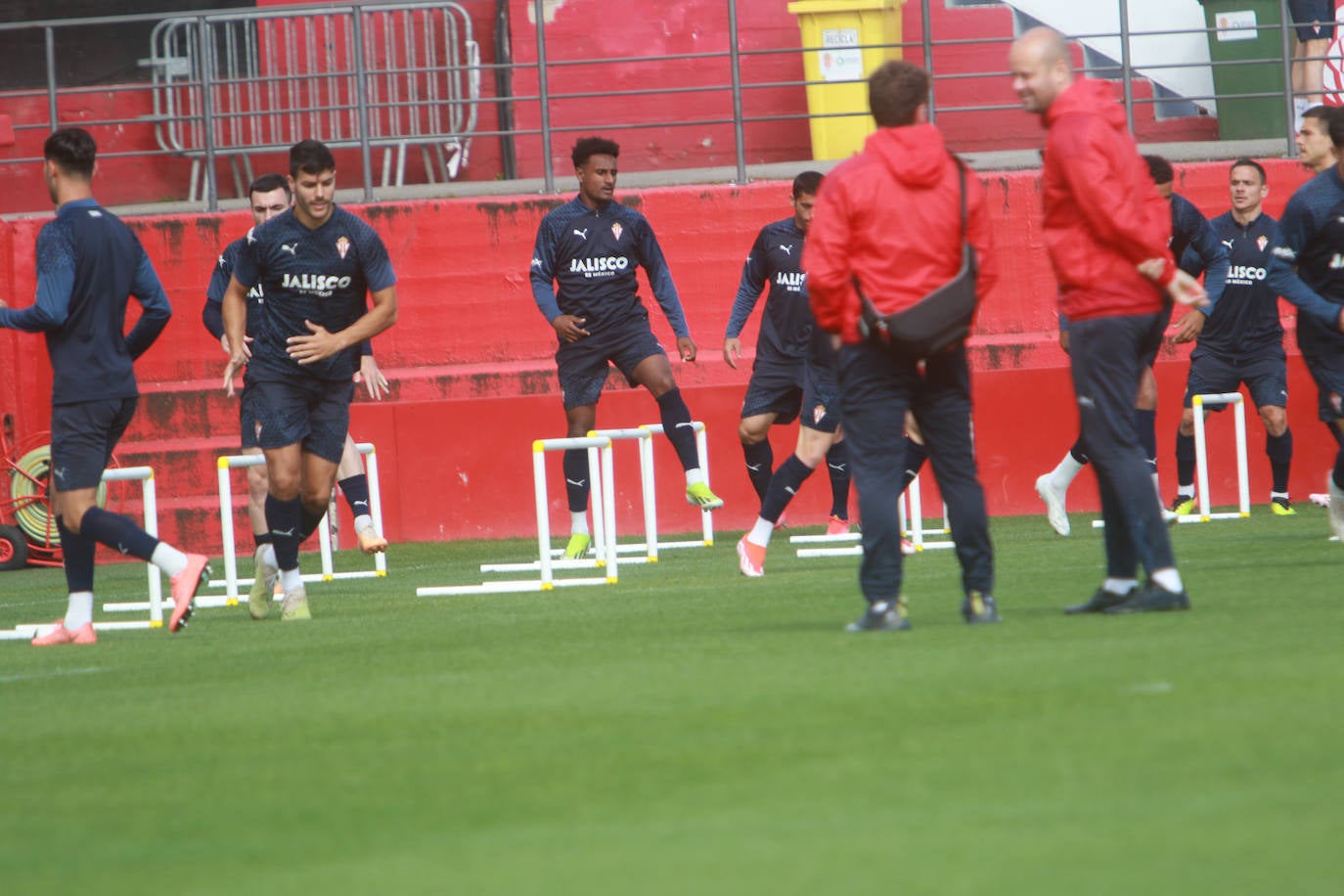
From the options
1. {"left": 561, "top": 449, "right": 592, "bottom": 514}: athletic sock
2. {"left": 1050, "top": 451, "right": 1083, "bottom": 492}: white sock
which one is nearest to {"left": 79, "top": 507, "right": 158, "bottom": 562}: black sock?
{"left": 561, "top": 449, "right": 592, "bottom": 514}: athletic sock

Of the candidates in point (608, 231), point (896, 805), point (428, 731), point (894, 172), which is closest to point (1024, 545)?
point (608, 231)

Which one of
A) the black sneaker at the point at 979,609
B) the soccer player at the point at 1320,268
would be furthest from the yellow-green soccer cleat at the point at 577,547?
the black sneaker at the point at 979,609

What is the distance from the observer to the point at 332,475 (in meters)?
9.20

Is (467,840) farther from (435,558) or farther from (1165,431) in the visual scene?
(1165,431)

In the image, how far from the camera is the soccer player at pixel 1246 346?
1396cm

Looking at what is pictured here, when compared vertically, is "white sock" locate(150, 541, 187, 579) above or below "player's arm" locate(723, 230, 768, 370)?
below

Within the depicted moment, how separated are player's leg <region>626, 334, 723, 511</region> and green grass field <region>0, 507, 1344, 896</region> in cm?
381

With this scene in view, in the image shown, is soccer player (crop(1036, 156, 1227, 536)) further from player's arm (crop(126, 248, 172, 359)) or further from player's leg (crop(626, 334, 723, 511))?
player's arm (crop(126, 248, 172, 359))

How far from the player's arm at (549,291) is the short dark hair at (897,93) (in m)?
5.64

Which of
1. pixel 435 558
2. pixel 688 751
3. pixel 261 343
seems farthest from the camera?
pixel 435 558

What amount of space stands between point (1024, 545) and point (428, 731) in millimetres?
6982

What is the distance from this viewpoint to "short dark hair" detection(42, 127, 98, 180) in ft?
27.0

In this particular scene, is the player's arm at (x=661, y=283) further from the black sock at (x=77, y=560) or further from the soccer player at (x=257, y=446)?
the black sock at (x=77, y=560)

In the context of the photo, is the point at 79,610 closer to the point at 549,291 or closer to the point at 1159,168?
the point at 549,291
